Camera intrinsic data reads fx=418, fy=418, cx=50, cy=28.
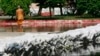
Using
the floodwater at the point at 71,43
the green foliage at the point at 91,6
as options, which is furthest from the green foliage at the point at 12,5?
the floodwater at the point at 71,43

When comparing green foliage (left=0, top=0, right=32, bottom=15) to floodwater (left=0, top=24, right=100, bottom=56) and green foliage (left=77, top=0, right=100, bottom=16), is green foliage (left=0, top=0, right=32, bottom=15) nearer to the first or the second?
green foliage (left=77, top=0, right=100, bottom=16)

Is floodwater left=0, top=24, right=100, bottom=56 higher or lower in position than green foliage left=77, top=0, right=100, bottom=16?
higher

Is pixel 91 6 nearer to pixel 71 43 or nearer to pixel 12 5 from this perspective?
pixel 12 5

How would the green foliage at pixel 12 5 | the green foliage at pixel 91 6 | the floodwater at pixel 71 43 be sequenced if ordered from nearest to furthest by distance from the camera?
the floodwater at pixel 71 43 < the green foliage at pixel 12 5 < the green foliage at pixel 91 6

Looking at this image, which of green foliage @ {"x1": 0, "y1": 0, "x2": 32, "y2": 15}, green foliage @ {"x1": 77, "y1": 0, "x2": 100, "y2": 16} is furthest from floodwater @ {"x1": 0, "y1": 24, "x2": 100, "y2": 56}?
green foliage @ {"x1": 77, "y1": 0, "x2": 100, "y2": 16}

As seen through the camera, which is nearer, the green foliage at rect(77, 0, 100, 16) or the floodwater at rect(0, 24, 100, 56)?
the floodwater at rect(0, 24, 100, 56)

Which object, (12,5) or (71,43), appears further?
(12,5)

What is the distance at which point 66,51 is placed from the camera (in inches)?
409

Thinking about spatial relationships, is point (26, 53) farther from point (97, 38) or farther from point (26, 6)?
point (26, 6)

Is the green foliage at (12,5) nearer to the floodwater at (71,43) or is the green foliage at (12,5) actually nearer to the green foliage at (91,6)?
the green foliage at (91,6)

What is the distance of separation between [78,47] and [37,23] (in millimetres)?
21427

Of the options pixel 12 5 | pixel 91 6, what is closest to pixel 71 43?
pixel 12 5

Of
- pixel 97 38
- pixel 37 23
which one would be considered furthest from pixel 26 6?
pixel 97 38

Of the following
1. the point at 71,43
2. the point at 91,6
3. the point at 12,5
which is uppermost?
the point at 71,43
